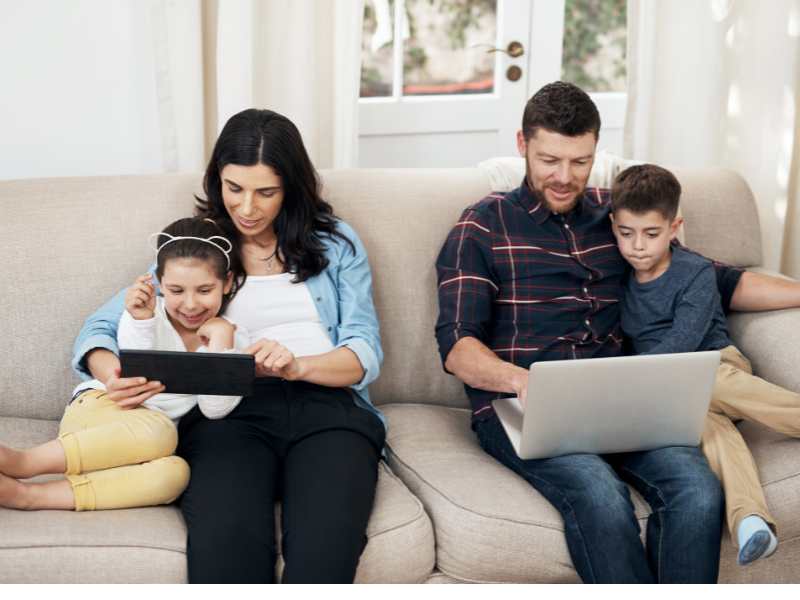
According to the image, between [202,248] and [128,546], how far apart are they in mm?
564

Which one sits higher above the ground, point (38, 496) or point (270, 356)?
point (270, 356)

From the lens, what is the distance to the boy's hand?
187cm

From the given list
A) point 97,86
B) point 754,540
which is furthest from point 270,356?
point 97,86

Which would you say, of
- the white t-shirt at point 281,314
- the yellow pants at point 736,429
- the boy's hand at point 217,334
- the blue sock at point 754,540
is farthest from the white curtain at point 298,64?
the blue sock at point 754,540

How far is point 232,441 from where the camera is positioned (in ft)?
5.89

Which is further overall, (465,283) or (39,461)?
(465,283)

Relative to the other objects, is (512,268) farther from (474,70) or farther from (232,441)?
(474,70)

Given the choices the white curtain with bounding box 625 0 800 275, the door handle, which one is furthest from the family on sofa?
the door handle

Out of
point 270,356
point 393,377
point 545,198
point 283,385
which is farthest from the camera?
point 393,377

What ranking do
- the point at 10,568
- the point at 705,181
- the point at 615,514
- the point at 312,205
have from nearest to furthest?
the point at 10,568
the point at 615,514
the point at 312,205
the point at 705,181

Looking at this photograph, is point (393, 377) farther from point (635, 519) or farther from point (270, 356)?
point (635, 519)

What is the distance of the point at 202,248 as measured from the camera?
6.17ft

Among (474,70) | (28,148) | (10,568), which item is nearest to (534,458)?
(10,568)

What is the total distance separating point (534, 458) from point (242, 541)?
0.56 metres
